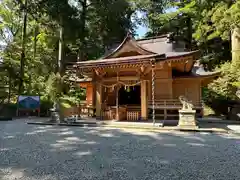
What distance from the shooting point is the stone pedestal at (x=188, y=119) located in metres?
7.41

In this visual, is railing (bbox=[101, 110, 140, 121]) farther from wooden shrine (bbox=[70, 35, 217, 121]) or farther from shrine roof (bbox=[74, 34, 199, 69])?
shrine roof (bbox=[74, 34, 199, 69])

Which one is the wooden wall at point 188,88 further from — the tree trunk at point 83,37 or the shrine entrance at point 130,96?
the tree trunk at point 83,37

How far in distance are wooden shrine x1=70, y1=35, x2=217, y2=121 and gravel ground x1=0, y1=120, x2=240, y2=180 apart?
354 centimetres

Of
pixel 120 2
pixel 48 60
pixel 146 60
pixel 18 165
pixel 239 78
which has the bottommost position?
pixel 18 165

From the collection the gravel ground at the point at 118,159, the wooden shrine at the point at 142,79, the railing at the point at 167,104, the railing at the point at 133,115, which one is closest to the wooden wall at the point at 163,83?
the wooden shrine at the point at 142,79

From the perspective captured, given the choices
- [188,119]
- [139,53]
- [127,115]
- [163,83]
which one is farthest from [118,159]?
[163,83]

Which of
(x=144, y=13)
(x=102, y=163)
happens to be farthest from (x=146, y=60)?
(x=144, y=13)

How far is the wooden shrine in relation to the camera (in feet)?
28.7

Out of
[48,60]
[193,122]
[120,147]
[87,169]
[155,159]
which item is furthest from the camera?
[48,60]

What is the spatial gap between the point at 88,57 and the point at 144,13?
31.1 feet

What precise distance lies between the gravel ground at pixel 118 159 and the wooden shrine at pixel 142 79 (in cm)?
354

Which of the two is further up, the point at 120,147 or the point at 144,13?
the point at 144,13

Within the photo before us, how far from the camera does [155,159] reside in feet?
12.8

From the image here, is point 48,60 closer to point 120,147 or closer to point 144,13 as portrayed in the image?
point 144,13
